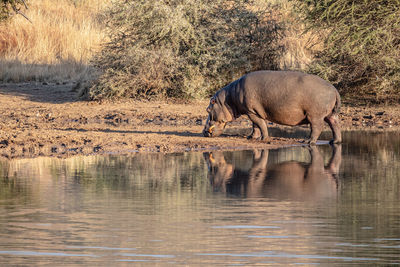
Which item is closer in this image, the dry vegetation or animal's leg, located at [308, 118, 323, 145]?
animal's leg, located at [308, 118, 323, 145]

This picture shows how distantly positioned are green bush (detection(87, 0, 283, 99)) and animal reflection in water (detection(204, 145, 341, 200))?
7202 millimetres

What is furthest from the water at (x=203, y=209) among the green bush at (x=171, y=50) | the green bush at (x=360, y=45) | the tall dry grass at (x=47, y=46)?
the tall dry grass at (x=47, y=46)

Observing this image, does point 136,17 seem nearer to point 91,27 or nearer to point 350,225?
point 91,27

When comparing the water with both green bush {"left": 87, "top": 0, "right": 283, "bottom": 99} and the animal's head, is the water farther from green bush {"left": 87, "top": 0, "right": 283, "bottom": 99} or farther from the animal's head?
green bush {"left": 87, "top": 0, "right": 283, "bottom": 99}

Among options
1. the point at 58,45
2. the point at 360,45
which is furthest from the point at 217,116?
the point at 58,45

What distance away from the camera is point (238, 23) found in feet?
64.6

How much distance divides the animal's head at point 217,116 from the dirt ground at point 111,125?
21 cm

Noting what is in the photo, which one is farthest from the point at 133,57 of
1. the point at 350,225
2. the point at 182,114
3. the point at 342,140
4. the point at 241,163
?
the point at 350,225

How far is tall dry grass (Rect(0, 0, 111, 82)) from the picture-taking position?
2302cm

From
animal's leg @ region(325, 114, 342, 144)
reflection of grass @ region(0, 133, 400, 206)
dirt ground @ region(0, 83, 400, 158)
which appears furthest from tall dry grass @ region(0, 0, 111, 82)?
reflection of grass @ region(0, 133, 400, 206)

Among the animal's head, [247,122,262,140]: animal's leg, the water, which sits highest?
the animal's head

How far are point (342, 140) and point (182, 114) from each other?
15.2 ft

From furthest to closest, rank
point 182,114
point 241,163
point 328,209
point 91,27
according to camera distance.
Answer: point 91,27, point 182,114, point 241,163, point 328,209

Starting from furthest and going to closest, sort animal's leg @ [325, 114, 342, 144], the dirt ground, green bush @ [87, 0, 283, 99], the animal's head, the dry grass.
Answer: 1. the dry grass
2. green bush @ [87, 0, 283, 99]
3. the animal's head
4. animal's leg @ [325, 114, 342, 144]
5. the dirt ground
